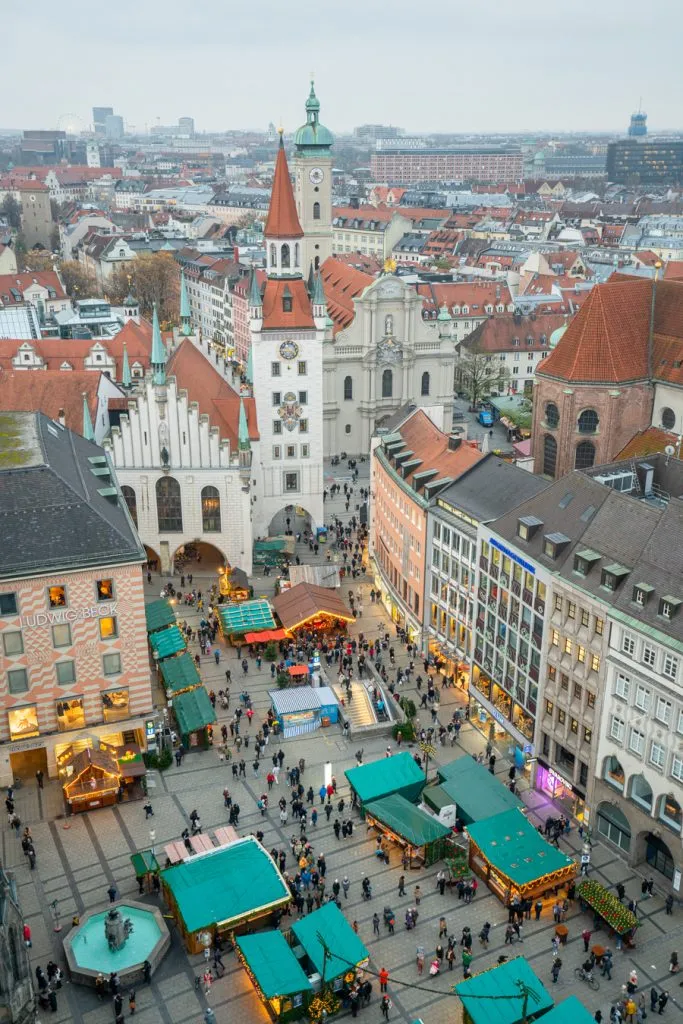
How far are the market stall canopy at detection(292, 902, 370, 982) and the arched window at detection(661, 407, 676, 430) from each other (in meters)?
51.3

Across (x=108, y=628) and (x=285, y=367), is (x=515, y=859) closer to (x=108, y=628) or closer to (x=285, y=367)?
(x=108, y=628)

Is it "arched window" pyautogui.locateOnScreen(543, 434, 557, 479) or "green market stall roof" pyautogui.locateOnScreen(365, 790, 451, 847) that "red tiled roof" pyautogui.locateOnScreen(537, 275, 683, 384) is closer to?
"arched window" pyautogui.locateOnScreen(543, 434, 557, 479)

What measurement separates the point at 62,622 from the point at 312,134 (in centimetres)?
9600

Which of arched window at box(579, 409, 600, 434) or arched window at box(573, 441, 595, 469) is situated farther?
arched window at box(573, 441, 595, 469)

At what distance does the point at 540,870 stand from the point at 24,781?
1060 inches

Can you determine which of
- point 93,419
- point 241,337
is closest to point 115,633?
point 93,419

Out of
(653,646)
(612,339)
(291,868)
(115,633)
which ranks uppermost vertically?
(612,339)

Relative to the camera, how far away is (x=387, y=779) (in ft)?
165

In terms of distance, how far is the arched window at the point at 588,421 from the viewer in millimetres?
79562

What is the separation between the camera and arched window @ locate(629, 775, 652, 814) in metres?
44.8

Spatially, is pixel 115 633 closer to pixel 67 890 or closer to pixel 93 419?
pixel 67 890

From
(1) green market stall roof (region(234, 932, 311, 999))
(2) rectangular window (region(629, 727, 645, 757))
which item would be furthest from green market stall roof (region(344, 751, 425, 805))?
(2) rectangular window (region(629, 727, 645, 757))

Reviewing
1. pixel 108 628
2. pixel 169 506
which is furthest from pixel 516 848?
pixel 169 506

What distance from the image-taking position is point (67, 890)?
44.7 meters
